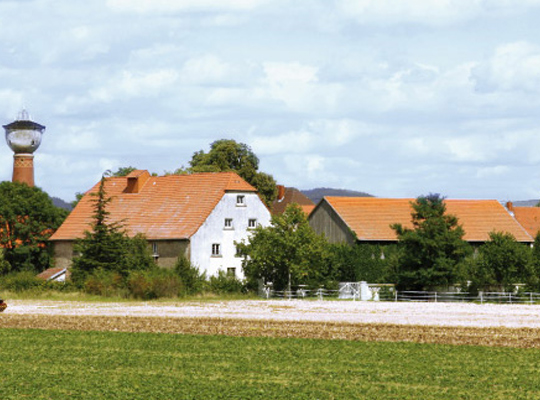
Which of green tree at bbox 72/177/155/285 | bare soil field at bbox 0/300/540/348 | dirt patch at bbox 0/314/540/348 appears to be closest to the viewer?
dirt patch at bbox 0/314/540/348

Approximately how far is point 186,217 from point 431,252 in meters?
20.5

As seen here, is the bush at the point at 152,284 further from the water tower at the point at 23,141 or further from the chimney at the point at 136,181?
the water tower at the point at 23,141

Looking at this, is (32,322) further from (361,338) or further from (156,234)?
(156,234)

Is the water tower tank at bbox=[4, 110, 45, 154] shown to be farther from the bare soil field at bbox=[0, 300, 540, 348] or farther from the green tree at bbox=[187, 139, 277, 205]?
the bare soil field at bbox=[0, 300, 540, 348]

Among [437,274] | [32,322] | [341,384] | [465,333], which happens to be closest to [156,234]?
[437,274]

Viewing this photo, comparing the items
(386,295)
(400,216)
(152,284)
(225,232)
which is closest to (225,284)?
(152,284)

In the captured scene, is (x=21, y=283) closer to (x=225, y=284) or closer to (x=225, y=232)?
(x=225, y=284)

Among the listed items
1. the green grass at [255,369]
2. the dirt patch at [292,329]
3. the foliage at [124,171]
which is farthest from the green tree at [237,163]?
the green grass at [255,369]

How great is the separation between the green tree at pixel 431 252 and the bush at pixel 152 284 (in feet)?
47.8

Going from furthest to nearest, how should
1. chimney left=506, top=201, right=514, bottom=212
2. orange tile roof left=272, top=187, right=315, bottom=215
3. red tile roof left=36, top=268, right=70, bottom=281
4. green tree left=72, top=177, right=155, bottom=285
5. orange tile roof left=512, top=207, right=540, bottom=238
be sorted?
orange tile roof left=272, top=187, right=315, bottom=215
chimney left=506, top=201, right=514, bottom=212
orange tile roof left=512, top=207, right=540, bottom=238
red tile roof left=36, top=268, right=70, bottom=281
green tree left=72, top=177, right=155, bottom=285

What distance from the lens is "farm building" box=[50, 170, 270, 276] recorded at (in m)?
76.7

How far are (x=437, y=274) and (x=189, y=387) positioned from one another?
1783 inches

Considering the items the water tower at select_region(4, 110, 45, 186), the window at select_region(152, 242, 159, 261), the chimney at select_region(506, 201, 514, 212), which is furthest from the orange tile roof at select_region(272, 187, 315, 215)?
the window at select_region(152, 242, 159, 261)

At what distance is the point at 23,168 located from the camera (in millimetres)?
99812
